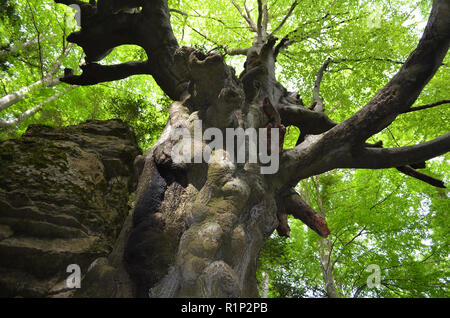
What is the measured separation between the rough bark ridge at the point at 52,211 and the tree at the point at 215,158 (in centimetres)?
32

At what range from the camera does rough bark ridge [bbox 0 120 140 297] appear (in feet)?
5.59

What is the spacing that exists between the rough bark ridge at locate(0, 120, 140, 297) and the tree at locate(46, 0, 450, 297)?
32 cm

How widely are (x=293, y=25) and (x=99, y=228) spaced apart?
8.79 m

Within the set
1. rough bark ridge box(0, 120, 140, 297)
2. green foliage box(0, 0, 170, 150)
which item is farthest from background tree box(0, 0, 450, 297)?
green foliage box(0, 0, 170, 150)

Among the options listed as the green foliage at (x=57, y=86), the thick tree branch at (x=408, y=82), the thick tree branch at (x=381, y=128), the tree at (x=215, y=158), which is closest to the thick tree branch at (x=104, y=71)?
the tree at (x=215, y=158)

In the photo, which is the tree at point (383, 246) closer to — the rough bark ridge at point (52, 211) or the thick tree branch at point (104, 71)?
the rough bark ridge at point (52, 211)

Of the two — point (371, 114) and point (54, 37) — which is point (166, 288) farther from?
point (54, 37)

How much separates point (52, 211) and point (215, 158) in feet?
4.99

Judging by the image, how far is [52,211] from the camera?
78.0 inches

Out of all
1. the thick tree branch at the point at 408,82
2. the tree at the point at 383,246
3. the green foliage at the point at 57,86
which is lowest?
the tree at the point at 383,246

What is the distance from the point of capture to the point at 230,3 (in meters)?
8.38

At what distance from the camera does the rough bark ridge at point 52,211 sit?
1705mm

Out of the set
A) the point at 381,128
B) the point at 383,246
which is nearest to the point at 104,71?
the point at 381,128

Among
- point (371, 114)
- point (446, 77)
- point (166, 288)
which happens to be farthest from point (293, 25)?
point (166, 288)
